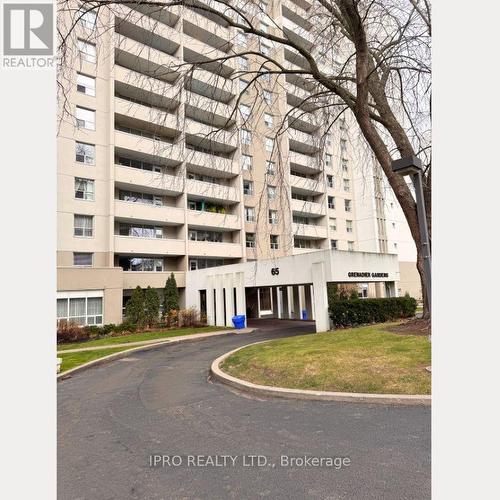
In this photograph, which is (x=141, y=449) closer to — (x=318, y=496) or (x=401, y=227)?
(x=318, y=496)

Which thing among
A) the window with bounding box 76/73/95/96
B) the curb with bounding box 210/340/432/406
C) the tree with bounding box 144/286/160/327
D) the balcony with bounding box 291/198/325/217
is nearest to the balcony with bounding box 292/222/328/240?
the balcony with bounding box 291/198/325/217

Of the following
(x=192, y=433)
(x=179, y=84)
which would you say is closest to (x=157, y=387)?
(x=192, y=433)

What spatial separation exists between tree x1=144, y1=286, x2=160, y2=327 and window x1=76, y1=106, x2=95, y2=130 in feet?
39.8

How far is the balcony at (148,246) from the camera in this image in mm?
25547

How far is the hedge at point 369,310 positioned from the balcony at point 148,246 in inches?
578

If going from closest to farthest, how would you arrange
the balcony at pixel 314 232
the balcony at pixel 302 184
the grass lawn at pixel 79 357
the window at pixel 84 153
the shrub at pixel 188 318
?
the grass lawn at pixel 79 357 < the window at pixel 84 153 < the shrub at pixel 188 318 < the balcony at pixel 302 184 < the balcony at pixel 314 232

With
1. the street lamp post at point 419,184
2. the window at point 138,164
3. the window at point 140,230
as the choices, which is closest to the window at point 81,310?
the window at point 140,230

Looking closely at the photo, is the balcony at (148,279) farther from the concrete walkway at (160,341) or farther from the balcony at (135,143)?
the balcony at (135,143)

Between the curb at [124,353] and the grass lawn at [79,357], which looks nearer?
the curb at [124,353]

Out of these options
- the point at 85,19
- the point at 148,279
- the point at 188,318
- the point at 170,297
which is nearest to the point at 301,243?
the point at 170,297

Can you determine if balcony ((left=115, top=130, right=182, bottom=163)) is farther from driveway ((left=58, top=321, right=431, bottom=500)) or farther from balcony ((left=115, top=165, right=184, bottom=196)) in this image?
driveway ((left=58, top=321, right=431, bottom=500))

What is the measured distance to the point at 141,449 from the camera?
4.79 meters

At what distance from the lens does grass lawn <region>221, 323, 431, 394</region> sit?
6.68 metres

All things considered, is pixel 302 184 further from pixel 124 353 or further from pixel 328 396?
pixel 328 396
